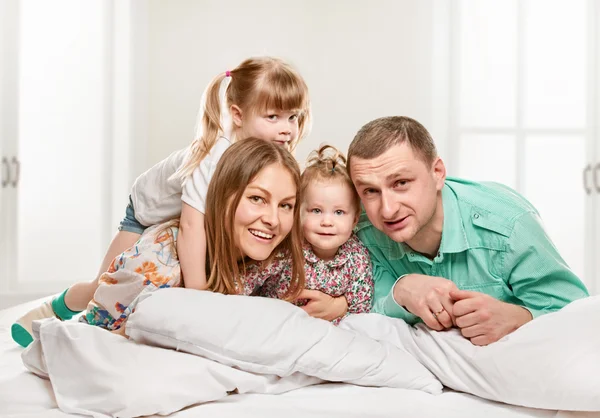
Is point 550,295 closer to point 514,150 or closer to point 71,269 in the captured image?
point 514,150

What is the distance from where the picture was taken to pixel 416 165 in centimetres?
179

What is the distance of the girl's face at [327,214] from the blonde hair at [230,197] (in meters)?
0.07

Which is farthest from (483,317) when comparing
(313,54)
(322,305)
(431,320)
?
(313,54)

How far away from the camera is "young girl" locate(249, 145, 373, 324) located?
1843 millimetres

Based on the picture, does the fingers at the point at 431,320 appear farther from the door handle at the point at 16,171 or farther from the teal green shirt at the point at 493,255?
the door handle at the point at 16,171

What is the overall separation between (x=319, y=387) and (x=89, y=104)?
294cm

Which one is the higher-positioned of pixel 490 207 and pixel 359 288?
pixel 490 207

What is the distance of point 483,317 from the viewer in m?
1.54

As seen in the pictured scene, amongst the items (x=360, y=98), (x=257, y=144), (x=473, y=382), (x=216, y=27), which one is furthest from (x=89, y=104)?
(x=473, y=382)

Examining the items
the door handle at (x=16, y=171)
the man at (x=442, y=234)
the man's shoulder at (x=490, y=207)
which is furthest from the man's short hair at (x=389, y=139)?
the door handle at (x=16, y=171)

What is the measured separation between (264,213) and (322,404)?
1.83 ft

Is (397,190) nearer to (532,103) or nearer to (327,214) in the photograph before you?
(327,214)

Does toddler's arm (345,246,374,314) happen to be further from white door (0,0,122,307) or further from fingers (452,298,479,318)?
white door (0,0,122,307)

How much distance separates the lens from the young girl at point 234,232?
5.66 feet
